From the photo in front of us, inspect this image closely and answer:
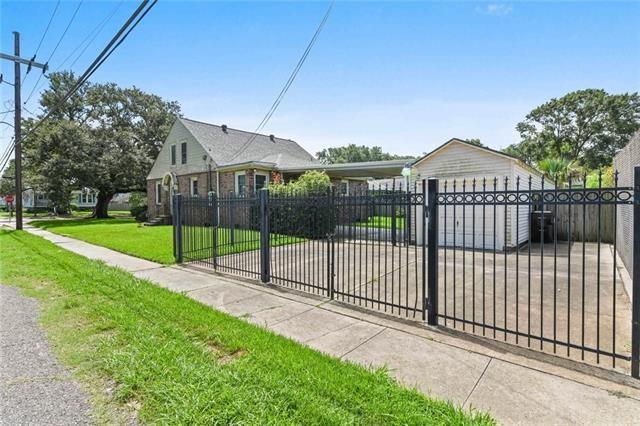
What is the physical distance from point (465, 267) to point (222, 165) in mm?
13578

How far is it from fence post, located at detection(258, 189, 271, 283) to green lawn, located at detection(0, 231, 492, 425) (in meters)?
1.70

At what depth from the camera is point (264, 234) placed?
6.61m

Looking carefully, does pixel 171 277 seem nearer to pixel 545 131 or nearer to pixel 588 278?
pixel 588 278

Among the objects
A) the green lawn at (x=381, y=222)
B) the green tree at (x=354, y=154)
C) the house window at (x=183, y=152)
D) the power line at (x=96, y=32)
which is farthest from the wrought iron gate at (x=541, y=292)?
the green tree at (x=354, y=154)

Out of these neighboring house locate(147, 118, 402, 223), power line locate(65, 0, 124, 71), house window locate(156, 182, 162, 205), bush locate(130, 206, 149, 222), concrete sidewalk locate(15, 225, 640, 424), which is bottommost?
concrete sidewalk locate(15, 225, 640, 424)

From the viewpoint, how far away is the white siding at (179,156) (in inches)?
754

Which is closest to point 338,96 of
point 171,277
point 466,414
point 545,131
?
point 171,277

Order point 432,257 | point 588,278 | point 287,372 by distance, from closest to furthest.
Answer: point 287,372 < point 432,257 < point 588,278

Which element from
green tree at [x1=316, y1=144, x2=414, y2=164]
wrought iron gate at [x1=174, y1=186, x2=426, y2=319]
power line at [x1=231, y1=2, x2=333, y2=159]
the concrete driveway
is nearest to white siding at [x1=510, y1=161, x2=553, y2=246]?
the concrete driveway

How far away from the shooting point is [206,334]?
3984 mm

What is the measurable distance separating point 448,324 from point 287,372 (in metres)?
2.46

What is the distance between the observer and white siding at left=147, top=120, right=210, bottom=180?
19.1 m

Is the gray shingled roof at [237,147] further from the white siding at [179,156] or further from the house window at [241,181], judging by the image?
the house window at [241,181]

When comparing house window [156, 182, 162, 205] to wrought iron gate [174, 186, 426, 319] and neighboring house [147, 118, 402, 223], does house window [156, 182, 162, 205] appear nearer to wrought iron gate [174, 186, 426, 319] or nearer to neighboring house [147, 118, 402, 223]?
neighboring house [147, 118, 402, 223]
